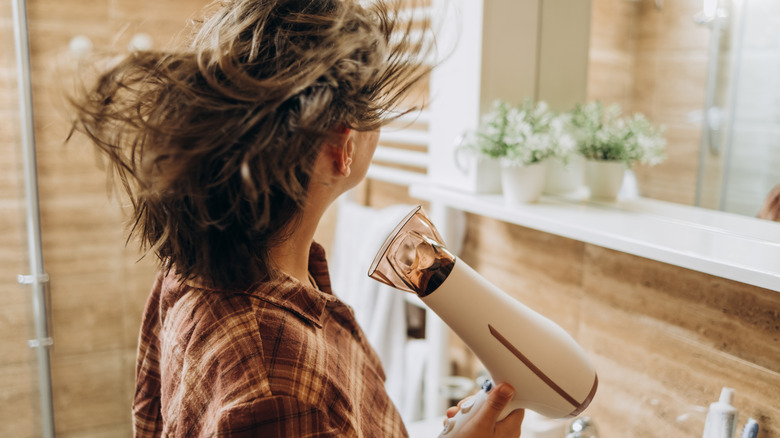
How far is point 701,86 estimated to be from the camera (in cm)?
98

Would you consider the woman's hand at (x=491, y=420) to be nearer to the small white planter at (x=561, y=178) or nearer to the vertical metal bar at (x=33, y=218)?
the small white planter at (x=561, y=178)

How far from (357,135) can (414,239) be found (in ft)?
0.39

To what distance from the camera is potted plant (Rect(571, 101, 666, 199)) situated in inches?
40.3

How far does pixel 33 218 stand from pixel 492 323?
111 centimetres

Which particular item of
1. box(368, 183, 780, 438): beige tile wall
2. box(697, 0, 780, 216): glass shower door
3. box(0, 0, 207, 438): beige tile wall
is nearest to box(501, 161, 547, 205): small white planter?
box(368, 183, 780, 438): beige tile wall

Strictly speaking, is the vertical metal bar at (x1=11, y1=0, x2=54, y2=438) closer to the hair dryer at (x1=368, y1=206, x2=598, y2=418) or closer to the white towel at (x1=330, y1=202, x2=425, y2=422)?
the white towel at (x1=330, y1=202, x2=425, y2=422)

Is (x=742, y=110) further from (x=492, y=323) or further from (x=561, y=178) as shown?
(x=492, y=323)

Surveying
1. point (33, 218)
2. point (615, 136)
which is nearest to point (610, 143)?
point (615, 136)

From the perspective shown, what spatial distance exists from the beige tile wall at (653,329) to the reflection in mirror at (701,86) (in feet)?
0.49

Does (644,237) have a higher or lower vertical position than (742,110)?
lower

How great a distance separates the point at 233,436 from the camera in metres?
0.50

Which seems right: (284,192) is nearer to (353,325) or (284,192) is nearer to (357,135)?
(357,135)

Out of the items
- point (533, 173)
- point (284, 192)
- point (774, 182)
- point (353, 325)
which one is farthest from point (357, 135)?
point (774, 182)

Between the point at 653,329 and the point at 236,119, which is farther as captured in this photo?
the point at 653,329
